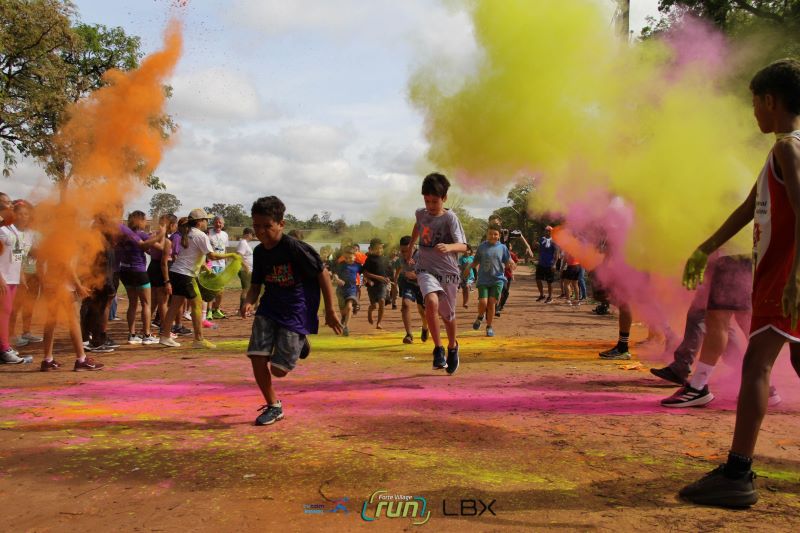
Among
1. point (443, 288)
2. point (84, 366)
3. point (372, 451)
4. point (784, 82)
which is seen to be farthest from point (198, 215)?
point (784, 82)

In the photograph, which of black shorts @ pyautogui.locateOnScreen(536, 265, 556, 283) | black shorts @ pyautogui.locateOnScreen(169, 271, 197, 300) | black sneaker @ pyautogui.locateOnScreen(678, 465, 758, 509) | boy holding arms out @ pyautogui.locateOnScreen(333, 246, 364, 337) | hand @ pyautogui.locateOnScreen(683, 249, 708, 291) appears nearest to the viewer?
black sneaker @ pyautogui.locateOnScreen(678, 465, 758, 509)

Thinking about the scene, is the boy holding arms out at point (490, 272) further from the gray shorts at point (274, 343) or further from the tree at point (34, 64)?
the tree at point (34, 64)

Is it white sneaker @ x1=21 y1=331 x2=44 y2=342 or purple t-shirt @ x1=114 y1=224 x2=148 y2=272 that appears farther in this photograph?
white sneaker @ x1=21 y1=331 x2=44 y2=342

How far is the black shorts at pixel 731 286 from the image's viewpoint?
15.1ft

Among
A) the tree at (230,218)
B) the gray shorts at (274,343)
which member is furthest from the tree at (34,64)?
the gray shorts at (274,343)

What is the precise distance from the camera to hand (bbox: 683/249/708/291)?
11.7ft

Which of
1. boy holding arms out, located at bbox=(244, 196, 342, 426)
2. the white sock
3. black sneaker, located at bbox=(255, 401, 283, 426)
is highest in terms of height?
boy holding arms out, located at bbox=(244, 196, 342, 426)

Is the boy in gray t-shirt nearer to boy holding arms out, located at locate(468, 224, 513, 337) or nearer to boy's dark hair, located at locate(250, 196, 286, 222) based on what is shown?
boy's dark hair, located at locate(250, 196, 286, 222)

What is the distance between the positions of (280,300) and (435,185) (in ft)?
7.94

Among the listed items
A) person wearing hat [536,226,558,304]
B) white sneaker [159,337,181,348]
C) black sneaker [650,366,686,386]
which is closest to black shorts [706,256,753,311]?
black sneaker [650,366,686,386]

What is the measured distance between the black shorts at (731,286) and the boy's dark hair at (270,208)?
347 cm

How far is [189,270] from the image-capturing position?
8.35 m

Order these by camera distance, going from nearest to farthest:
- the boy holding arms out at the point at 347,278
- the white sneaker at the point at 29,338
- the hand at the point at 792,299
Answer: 1. the hand at the point at 792,299
2. the white sneaker at the point at 29,338
3. the boy holding arms out at the point at 347,278

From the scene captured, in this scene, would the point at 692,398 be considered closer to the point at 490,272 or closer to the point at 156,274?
the point at 490,272
